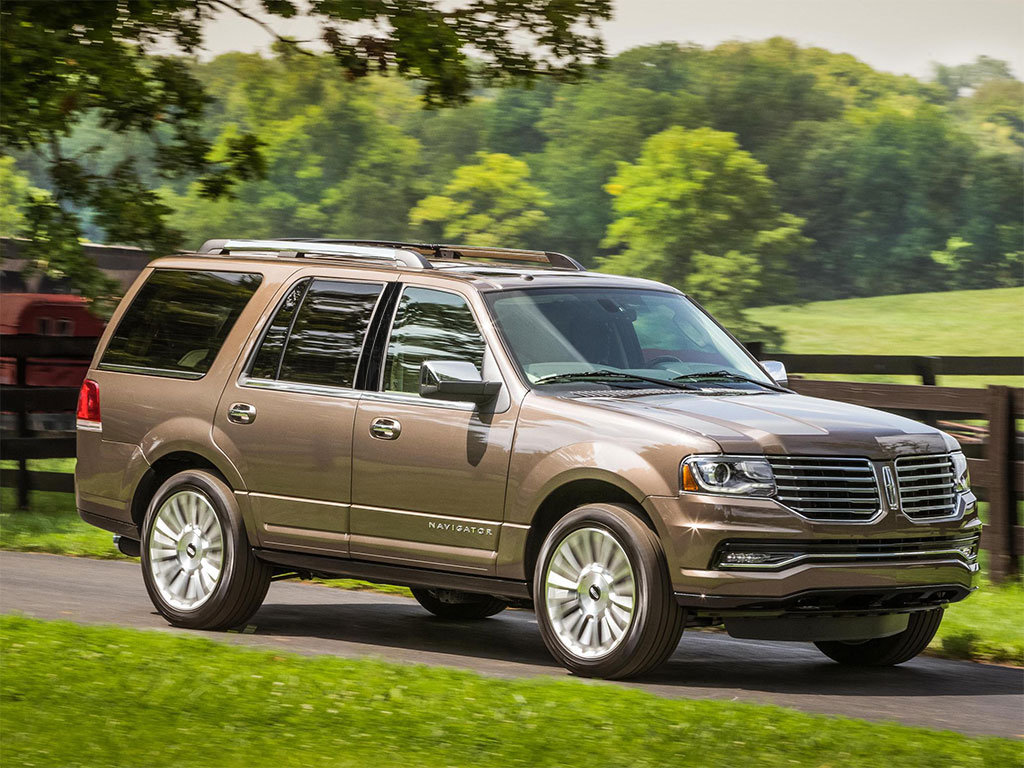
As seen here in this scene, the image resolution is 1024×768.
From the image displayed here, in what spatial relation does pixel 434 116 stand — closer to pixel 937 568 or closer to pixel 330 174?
pixel 330 174

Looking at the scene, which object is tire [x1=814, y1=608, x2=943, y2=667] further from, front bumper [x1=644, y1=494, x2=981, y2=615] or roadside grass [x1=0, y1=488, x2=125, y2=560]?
roadside grass [x1=0, y1=488, x2=125, y2=560]

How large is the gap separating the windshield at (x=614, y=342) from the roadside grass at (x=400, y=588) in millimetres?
2041

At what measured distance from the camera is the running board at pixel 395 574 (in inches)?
336

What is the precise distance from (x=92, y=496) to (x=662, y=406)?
414cm

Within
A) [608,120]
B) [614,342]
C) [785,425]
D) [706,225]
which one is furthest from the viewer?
[608,120]

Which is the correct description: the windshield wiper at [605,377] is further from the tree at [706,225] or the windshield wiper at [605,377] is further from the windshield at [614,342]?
the tree at [706,225]

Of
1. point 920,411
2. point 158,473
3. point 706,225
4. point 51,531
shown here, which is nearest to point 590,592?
point 158,473

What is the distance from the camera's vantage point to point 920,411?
13.1 metres

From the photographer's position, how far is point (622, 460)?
789cm

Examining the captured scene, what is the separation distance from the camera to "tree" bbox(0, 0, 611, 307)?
48.1 ft

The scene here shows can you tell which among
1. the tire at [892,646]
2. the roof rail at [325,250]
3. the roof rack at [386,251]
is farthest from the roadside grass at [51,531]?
the tire at [892,646]

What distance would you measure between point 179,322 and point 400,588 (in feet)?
10.2

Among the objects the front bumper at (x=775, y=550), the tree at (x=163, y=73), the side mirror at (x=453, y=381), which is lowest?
the front bumper at (x=775, y=550)

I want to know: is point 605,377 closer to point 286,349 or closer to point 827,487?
point 827,487
